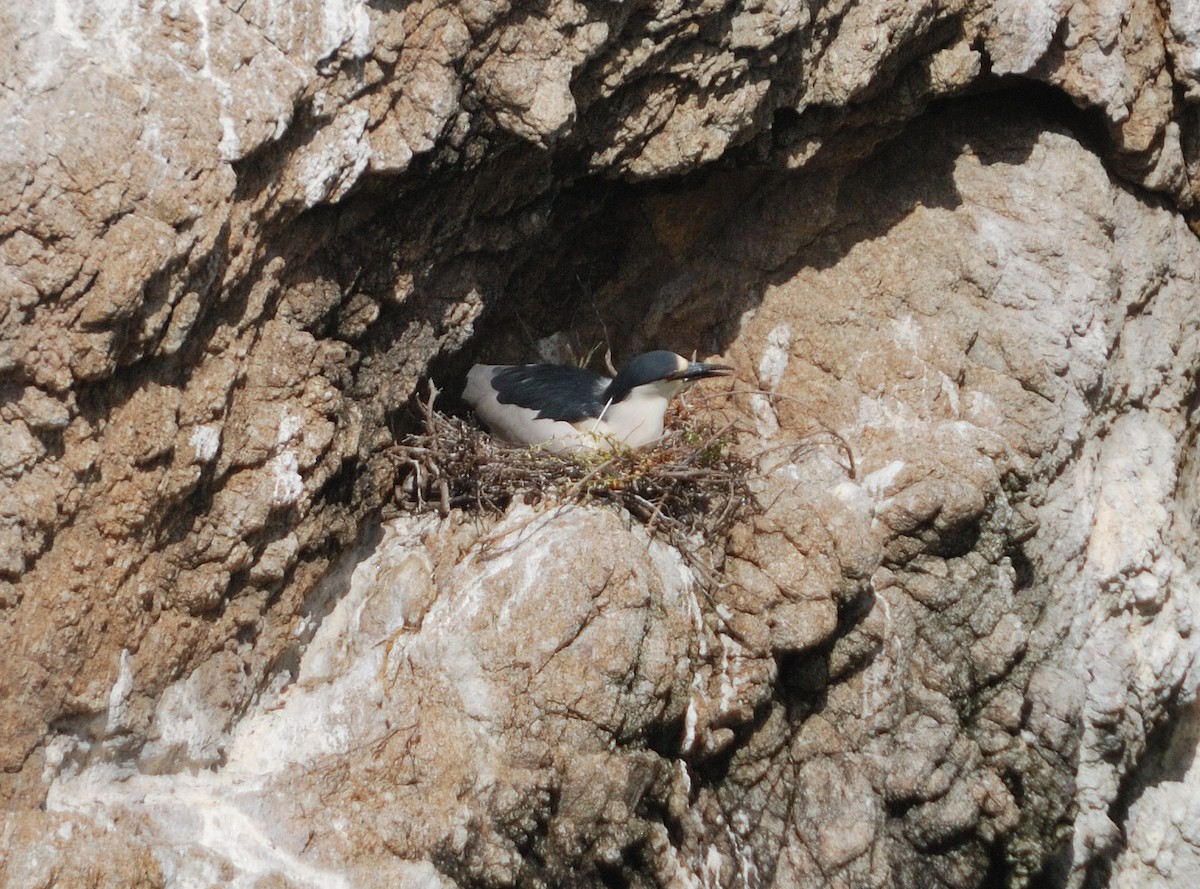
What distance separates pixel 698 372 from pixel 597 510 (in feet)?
3.09

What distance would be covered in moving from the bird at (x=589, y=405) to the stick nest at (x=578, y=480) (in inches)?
5.7

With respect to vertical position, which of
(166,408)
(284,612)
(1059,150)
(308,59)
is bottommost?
(284,612)

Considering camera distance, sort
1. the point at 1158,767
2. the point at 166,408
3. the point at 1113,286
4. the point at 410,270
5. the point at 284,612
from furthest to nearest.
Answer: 1. the point at 1158,767
2. the point at 1113,286
3. the point at 410,270
4. the point at 284,612
5. the point at 166,408

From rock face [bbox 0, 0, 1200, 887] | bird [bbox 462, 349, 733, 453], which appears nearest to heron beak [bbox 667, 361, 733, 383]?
bird [bbox 462, 349, 733, 453]

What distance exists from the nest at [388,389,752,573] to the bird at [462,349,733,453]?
14 centimetres

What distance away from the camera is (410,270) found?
474 centimetres

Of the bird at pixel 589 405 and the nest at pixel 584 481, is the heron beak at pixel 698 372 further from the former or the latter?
the nest at pixel 584 481

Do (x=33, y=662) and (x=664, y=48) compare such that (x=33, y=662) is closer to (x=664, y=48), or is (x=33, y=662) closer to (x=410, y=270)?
(x=410, y=270)

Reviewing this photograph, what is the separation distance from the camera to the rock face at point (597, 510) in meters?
3.68

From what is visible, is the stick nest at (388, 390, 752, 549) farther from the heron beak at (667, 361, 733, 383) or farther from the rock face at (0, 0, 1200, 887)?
the heron beak at (667, 361, 733, 383)

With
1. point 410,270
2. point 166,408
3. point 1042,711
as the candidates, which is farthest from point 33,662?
point 1042,711

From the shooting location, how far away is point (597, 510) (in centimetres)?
484

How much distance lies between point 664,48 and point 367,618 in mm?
2369

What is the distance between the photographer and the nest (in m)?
5.02
